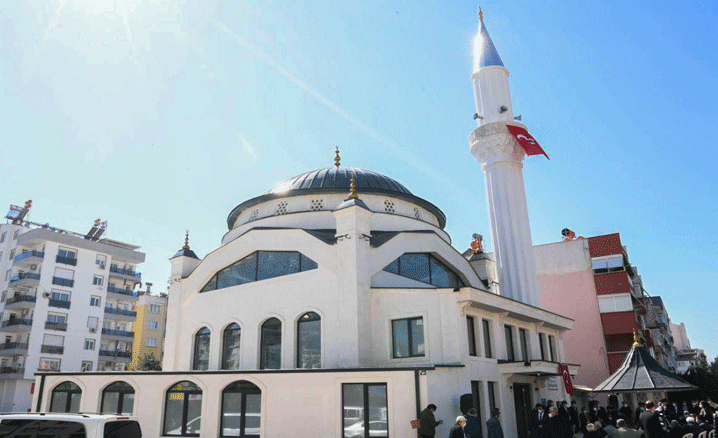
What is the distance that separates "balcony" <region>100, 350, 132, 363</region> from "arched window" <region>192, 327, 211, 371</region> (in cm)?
3097

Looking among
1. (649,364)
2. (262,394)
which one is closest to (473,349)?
(649,364)

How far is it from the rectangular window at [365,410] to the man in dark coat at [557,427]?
3.97 m

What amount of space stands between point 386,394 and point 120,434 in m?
6.69

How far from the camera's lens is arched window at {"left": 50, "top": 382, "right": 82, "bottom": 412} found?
18500mm

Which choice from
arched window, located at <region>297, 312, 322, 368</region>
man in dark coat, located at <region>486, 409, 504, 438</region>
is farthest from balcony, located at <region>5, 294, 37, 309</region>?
man in dark coat, located at <region>486, 409, 504, 438</region>

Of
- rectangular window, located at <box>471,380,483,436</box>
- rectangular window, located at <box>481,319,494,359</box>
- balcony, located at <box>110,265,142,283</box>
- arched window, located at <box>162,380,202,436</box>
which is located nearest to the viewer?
arched window, located at <box>162,380,202,436</box>

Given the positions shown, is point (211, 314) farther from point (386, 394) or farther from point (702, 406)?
point (702, 406)

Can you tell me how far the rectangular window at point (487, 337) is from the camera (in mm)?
18219

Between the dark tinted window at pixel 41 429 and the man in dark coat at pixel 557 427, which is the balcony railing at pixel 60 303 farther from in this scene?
the man in dark coat at pixel 557 427

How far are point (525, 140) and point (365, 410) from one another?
56.7 ft

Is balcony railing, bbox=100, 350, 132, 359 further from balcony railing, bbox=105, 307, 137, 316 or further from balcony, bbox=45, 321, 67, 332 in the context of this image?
balcony, bbox=45, 321, 67, 332

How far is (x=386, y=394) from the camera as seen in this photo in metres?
14.5

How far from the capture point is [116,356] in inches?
1903

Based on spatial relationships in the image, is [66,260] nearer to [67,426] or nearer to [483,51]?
[483,51]
